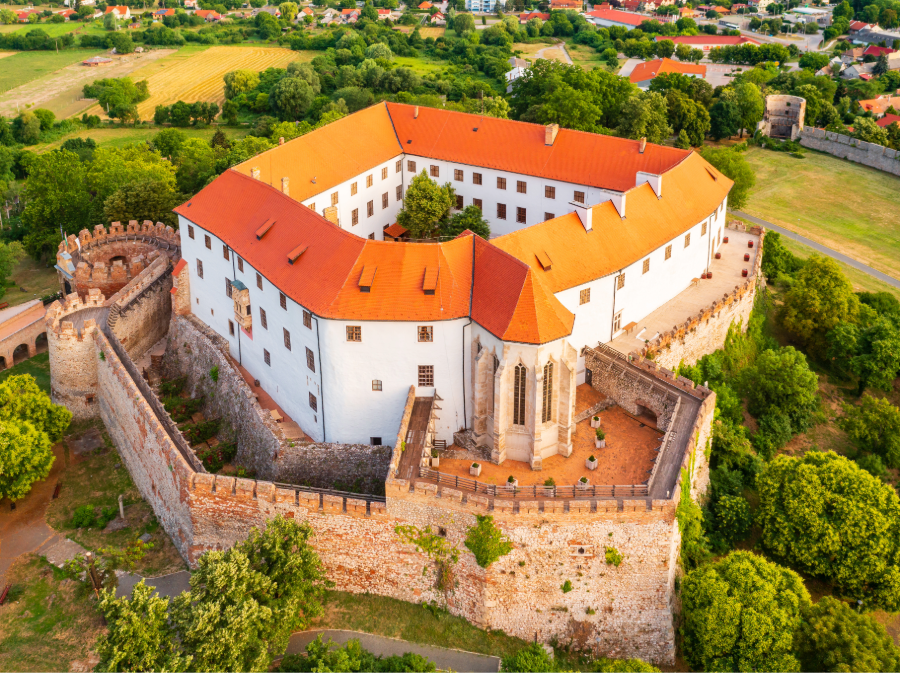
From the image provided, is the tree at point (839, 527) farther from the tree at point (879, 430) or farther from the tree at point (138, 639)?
the tree at point (138, 639)

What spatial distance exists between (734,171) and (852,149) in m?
41.6

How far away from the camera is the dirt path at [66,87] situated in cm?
16475

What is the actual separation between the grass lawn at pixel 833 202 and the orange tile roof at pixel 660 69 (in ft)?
77.7

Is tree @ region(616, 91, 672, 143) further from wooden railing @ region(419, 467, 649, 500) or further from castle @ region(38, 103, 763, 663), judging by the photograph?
wooden railing @ region(419, 467, 649, 500)

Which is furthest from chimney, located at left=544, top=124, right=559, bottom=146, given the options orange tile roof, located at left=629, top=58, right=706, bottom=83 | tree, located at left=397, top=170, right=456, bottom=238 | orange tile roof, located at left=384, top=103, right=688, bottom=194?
orange tile roof, located at left=629, top=58, right=706, bottom=83

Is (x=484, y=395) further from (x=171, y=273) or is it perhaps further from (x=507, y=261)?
(x=171, y=273)

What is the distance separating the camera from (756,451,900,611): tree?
55.4 meters

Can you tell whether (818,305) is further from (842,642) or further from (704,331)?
(842,642)

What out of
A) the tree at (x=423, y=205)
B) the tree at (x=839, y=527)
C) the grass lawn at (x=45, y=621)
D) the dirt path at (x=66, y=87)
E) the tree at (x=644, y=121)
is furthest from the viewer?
the dirt path at (x=66, y=87)

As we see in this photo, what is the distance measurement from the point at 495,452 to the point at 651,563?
36.8 ft

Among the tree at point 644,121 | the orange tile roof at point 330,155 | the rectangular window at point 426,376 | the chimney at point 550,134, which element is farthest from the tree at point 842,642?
the tree at point 644,121

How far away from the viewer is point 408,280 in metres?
56.8

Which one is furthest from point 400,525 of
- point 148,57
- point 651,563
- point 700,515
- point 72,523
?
point 148,57

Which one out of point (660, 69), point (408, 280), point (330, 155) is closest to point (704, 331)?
point (408, 280)
